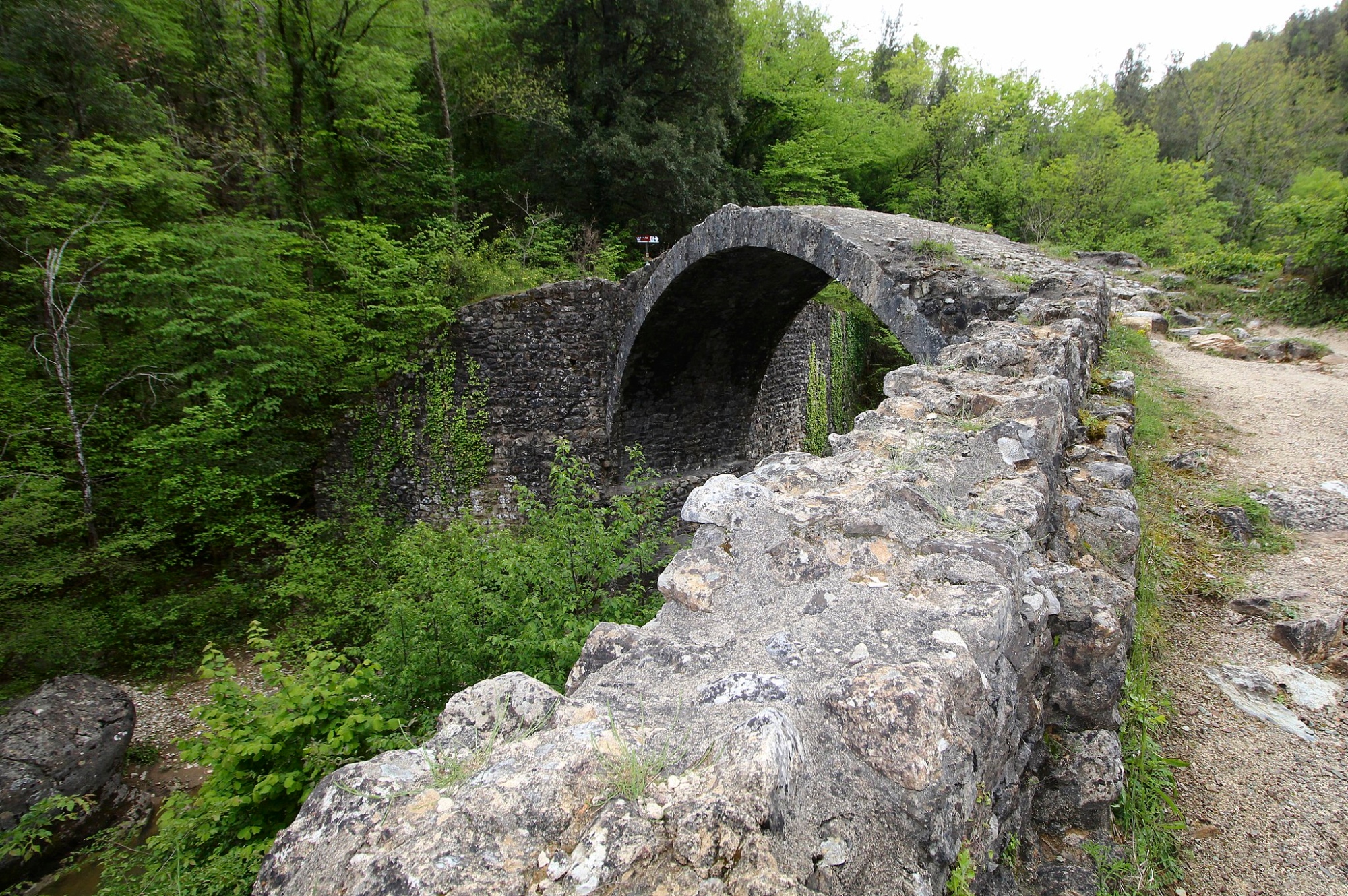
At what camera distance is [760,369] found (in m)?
10.8

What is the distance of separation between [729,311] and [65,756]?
8.44 m

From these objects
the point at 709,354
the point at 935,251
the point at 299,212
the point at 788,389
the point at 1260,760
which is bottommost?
the point at 1260,760

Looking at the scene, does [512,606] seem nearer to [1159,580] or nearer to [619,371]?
[1159,580]

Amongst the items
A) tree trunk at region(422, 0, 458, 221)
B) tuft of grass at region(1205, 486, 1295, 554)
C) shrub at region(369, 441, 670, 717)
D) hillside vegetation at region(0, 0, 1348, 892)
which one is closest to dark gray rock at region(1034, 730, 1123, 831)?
shrub at region(369, 441, 670, 717)

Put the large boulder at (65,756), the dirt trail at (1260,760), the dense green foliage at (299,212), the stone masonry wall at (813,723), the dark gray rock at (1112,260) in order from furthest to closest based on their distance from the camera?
the dark gray rock at (1112,260), the dense green foliage at (299,212), the large boulder at (65,756), the dirt trail at (1260,760), the stone masonry wall at (813,723)

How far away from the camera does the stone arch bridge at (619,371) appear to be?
8.43m

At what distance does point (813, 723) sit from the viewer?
4.44 ft

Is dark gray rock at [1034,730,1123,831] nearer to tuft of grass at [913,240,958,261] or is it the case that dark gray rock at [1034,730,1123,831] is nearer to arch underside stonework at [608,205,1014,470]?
arch underside stonework at [608,205,1014,470]

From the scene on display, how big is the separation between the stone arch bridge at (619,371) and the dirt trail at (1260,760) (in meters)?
4.88

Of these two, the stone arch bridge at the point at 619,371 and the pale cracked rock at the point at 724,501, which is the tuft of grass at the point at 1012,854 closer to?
the pale cracked rock at the point at 724,501

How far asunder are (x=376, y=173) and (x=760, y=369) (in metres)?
7.39

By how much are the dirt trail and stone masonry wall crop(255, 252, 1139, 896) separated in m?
0.38

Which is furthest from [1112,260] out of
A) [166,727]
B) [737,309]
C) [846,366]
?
[166,727]

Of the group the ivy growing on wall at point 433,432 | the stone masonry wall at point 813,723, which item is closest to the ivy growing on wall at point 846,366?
the ivy growing on wall at point 433,432
